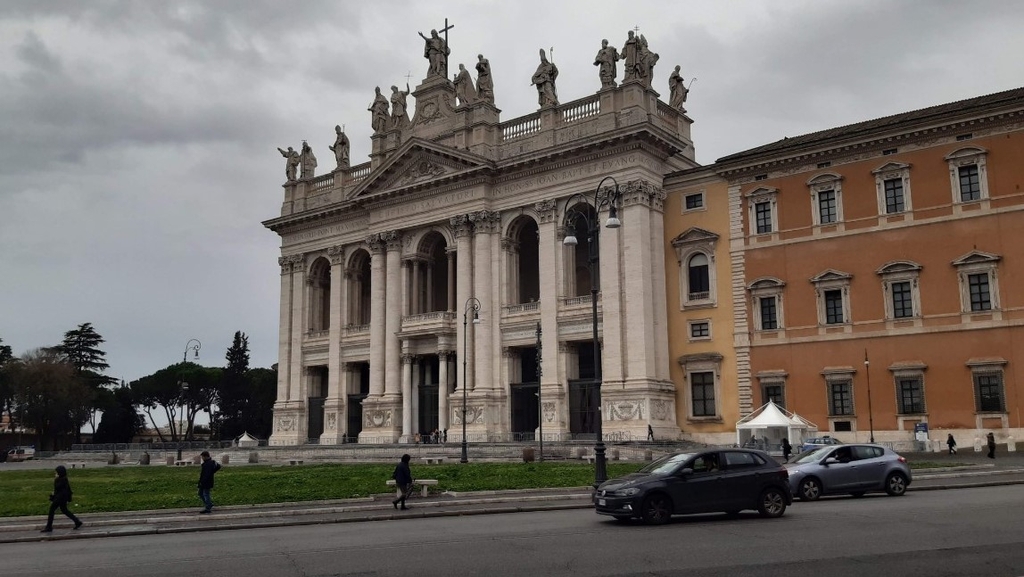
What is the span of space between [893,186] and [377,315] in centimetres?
3008

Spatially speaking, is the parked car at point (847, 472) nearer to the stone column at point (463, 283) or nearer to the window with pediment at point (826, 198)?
the window with pediment at point (826, 198)

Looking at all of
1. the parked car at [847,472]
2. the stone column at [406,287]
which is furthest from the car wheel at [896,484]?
the stone column at [406,287]

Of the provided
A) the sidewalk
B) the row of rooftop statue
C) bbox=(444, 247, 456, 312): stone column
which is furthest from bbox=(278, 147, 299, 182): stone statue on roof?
the sidewalk

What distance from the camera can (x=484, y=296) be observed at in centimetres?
5112

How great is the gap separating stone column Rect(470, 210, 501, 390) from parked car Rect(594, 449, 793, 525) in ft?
107

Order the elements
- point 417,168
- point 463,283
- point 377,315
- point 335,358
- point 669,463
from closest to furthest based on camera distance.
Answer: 1. point 669,463
2. point 463,283
3. point 417,168
4. point 377,315
5. point 335,358

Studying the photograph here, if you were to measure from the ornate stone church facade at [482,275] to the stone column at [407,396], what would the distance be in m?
0.09

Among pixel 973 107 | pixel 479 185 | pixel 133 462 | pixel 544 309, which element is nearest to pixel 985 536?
pixel 973 107

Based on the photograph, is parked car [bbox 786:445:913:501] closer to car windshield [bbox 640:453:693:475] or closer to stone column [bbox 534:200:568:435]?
car windshield [bbox 640:453:693:475]

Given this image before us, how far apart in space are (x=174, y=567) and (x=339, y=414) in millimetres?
45433

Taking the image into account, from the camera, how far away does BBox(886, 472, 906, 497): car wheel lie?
2231 centimetres

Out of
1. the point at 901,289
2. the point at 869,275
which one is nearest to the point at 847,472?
the point at 901,289

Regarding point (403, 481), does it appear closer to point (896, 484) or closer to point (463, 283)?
point (896, 484)

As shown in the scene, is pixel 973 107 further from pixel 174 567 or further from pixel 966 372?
pixel 174 567
